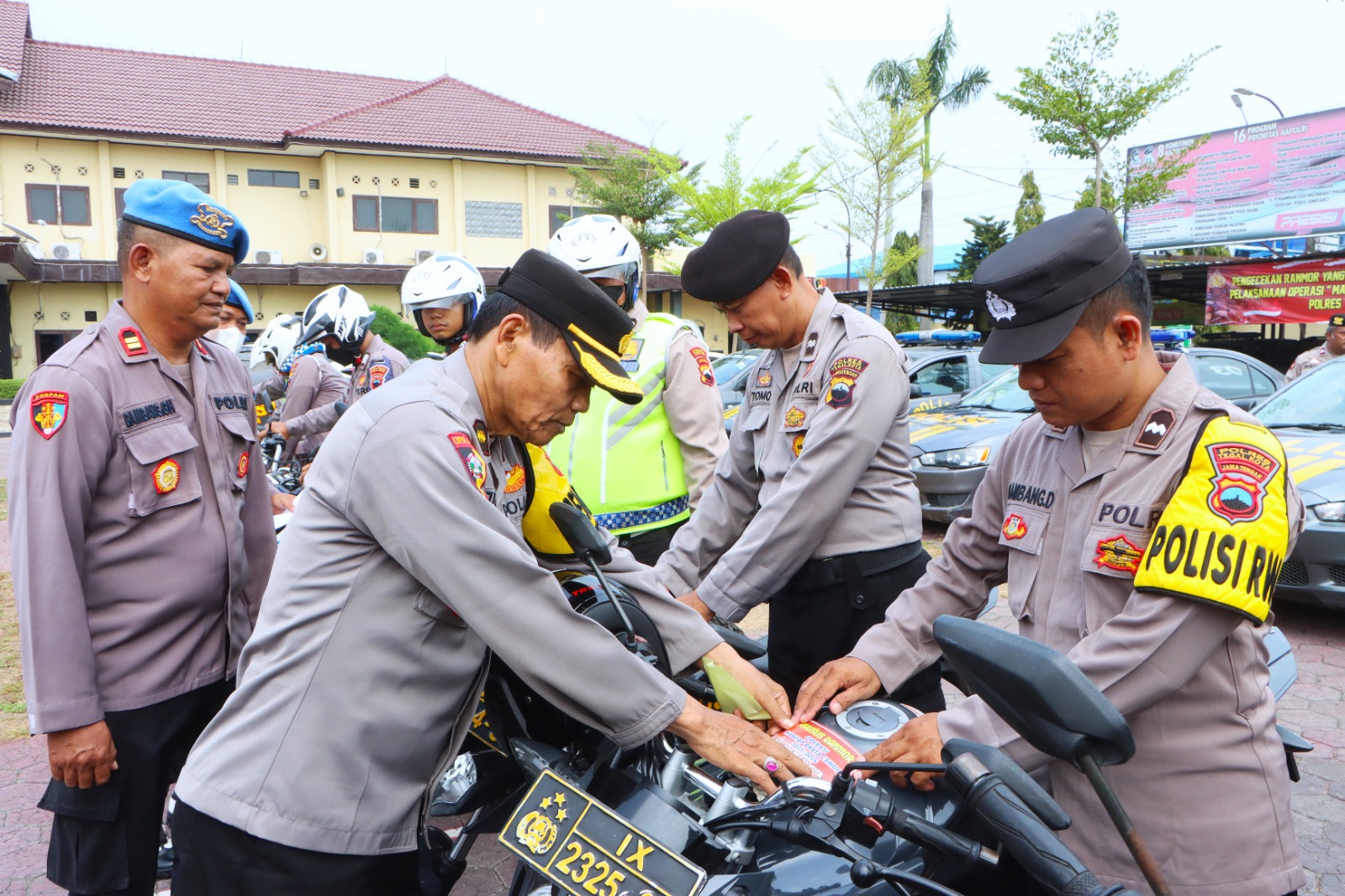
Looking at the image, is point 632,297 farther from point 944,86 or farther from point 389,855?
point 944,86

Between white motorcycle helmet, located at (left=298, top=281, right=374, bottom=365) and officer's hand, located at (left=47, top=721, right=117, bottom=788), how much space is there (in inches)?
157

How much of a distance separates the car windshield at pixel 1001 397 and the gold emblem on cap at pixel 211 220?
23.8ft

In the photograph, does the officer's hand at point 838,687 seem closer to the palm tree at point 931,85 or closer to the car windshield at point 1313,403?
the car windshield at point 1313,403

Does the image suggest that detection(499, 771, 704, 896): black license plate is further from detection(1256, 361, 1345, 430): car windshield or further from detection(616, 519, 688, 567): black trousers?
detection(1256, 361, 1345, 430): car windshield

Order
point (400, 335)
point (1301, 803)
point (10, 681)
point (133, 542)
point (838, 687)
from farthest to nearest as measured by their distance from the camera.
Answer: point (400, 335)
point (10, 681)
point (1301, 803)
point (133, 542)
point (838, 687)

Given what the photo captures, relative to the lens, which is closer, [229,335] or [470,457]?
[470,457]

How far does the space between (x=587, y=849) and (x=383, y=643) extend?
48cm

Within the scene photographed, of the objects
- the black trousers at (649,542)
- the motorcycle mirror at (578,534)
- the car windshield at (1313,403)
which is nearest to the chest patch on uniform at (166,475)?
the motorcycle mirror at (578,534)

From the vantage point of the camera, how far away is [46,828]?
144 inches

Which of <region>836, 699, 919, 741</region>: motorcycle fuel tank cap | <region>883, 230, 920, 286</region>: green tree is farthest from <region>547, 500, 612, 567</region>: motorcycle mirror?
<region>883, 230, 920, 286</region>: green tree

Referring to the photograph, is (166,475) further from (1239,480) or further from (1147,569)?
(1239,480)

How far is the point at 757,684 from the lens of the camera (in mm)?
2033

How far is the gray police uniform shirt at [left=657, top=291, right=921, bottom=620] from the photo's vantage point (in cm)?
257

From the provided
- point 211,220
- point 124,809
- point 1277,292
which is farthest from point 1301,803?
point 1277,292
